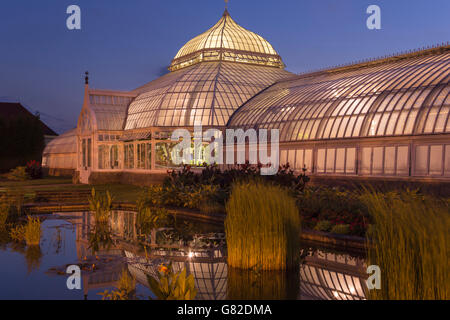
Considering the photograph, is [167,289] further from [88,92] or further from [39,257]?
[88,92]

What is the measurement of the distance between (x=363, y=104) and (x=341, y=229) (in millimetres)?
12009

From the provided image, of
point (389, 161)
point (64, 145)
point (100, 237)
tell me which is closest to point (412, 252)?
point (100, 237)

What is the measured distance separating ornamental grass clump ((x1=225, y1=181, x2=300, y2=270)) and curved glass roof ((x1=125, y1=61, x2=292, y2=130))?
21970 millimetres

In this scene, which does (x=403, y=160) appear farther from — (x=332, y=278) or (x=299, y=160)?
(x=332, y=278)

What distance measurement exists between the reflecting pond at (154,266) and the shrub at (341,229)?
32.5 inches

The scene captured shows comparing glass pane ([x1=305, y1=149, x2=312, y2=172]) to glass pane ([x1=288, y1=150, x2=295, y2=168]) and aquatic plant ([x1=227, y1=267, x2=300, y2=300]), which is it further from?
aquatic plant ([x1=227, y1=267, x2=300, y2=300])

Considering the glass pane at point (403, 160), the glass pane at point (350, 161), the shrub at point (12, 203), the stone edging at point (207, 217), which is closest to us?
the stone edging at point (207, 217)

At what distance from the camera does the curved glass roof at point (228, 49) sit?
3741 cm

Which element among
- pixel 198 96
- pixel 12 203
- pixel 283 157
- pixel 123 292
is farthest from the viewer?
pixel 198 96

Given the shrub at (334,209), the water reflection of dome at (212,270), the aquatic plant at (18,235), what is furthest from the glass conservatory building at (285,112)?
the aquatic plant at (18,235)

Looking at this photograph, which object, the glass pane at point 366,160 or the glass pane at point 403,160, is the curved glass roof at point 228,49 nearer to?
the glass pane at point 366,160

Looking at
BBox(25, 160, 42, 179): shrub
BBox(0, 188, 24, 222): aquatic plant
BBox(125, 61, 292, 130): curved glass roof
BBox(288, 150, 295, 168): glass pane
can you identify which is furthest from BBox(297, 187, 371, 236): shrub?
BBox(25, 160, 42, 179): shrub

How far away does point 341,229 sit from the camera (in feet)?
38.3

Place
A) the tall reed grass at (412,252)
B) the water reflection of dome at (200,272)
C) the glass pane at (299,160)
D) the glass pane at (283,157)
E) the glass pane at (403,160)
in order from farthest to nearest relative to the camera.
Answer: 1. the glass pane at (283,157)
2. the glass pane at (299,160)
3. the glass pane at (403,160)
4. the water reflection of dome at (200,272)
5. the tall reed grass at (412,252)
